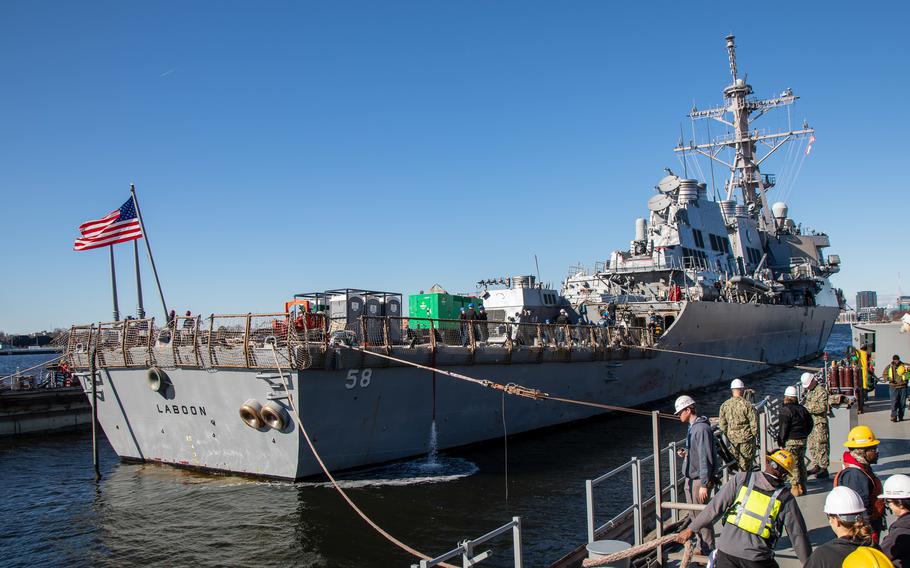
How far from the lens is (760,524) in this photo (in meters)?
4.68

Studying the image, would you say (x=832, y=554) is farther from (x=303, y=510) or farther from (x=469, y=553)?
(x=303, y=510)

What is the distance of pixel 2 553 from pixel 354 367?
739cm

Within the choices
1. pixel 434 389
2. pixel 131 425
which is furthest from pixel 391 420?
pixel 131 425

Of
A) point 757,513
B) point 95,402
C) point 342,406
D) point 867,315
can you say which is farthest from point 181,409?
point 867,315

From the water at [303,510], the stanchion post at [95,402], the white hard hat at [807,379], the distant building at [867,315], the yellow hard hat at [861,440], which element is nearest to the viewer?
the yellow hard hat at [861,440]

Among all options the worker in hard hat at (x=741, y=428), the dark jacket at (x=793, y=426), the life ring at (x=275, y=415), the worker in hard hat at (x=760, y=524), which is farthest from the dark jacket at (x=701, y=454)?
the life ring at (x=275, y=415)

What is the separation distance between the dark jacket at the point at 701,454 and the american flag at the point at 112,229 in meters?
16.9

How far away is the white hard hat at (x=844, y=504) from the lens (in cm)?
384

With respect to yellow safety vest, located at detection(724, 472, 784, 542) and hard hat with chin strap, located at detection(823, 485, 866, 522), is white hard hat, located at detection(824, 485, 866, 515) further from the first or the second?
yellow safety vest, located at detection(724, 472, 784, 542)

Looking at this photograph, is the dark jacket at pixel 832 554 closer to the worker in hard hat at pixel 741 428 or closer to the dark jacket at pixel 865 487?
the dark jacket at pixel 865 487

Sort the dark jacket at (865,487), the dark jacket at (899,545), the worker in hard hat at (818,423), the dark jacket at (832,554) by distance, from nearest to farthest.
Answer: the dark jacket at (832,554) → the dark jacket at (899,545) → the dark jacket at (865,487) → the worker in hard hat at (818,423)

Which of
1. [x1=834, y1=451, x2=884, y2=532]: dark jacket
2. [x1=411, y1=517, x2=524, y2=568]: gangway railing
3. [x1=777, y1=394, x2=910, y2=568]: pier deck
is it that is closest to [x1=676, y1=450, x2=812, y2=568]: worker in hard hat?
[x1=834, y1=451, x2=884, y2=532]: dark jacket

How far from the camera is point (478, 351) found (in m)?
17.6

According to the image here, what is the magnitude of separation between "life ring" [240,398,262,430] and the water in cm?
150
